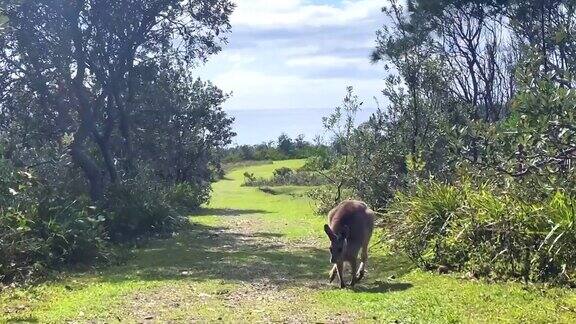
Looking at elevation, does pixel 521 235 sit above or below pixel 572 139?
below

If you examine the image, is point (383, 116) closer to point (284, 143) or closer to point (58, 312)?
point (58, 312)

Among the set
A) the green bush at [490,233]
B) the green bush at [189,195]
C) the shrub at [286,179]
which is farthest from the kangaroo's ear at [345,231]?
the shrub at [286,179]

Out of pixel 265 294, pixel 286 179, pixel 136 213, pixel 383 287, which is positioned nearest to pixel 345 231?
pixel 383 287

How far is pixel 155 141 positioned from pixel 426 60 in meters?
15.0

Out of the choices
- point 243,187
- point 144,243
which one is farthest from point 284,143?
point 144,243

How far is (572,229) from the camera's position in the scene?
11.0 meters

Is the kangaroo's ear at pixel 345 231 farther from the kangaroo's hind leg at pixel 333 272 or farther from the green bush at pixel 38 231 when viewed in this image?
the green bush at pixel 38 231

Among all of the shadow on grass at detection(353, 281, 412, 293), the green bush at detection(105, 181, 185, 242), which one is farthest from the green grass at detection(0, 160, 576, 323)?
the green bush at detection(105, 181, 185, 242)

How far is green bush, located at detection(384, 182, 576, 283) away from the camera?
11.1 metres

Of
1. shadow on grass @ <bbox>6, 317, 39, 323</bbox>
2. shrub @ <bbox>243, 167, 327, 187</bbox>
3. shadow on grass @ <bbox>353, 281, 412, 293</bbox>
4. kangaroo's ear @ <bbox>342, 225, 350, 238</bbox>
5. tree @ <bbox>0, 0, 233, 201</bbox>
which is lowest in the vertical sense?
shadow on grass @ <bbox>353, 281, 412, 293</bbox>

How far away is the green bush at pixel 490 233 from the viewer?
11148 mm

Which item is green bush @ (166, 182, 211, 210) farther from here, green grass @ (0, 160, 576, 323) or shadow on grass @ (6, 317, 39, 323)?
shadow on grass @ (6, 317, 39, 323)

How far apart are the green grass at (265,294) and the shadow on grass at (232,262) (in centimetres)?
2

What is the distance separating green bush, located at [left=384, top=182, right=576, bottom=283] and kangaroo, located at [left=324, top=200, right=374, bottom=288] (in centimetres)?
135
